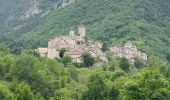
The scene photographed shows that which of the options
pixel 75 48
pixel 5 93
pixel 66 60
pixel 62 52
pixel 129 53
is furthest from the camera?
pixel 129 53

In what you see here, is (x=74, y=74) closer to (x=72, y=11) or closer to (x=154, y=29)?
(x=154, y=29)

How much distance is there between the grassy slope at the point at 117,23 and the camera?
14688cm

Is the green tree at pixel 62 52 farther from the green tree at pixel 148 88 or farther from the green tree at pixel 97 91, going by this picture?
the green tree at pixel 148 88

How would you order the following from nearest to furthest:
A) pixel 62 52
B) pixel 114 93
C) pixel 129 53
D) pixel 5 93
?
pixel 5 93
pixel 114 93
pixel 62 52
pixel 129 53

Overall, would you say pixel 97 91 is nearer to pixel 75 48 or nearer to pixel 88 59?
pixel 88 59

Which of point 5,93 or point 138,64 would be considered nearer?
point 5,93

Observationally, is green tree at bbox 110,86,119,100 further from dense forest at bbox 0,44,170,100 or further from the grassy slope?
the grassy slope

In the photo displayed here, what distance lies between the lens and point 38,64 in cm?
8519

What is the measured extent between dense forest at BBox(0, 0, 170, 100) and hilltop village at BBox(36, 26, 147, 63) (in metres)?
1.70

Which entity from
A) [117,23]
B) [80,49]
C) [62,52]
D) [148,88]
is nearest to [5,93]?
[148,88]

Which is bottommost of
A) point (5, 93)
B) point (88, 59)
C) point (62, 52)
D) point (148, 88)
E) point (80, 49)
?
point (5, 93)

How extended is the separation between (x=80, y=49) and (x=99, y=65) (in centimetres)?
850

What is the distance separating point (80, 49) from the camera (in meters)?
115

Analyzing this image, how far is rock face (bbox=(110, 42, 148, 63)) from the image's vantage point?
4761 inches
